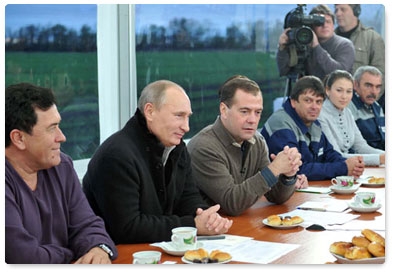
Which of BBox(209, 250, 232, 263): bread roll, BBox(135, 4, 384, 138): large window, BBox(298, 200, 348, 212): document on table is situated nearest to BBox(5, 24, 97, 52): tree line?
BBox(135, 4, 384, 138): large window

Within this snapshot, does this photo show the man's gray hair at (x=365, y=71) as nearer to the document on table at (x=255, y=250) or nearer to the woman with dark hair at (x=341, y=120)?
the woman with dark hair at (x=341, y=120)

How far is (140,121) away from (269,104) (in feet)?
2.54

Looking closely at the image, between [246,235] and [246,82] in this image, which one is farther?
[246,82]

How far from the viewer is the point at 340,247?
2.38 meters

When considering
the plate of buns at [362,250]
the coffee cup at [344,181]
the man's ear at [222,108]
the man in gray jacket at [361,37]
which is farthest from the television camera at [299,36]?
the plate of buns at [362,250]

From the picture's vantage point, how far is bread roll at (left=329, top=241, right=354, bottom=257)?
2369 millimetres

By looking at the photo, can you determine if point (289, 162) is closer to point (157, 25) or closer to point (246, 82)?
point (246, 82)

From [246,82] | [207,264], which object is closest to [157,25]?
[246,82]

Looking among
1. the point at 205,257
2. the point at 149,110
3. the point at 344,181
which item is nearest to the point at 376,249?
the point at 205,257

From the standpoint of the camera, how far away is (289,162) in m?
3.06

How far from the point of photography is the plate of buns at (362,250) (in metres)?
2.34

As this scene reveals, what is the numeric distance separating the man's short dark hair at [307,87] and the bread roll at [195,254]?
1294 mm
